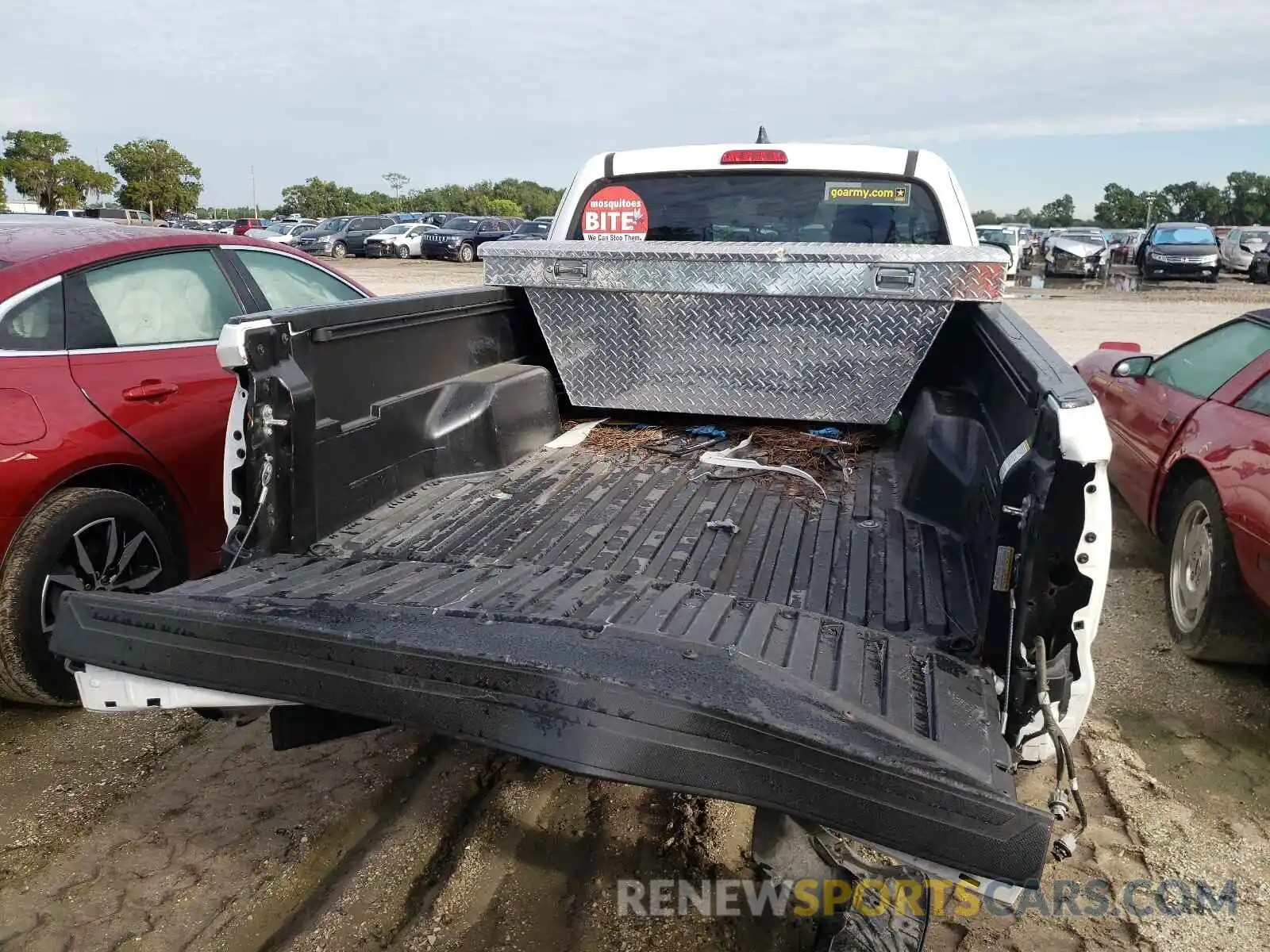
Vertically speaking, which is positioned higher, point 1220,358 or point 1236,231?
point 1236,231

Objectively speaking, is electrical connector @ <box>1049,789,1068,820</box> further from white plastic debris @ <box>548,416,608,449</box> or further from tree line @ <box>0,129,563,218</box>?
tree line @ <box>0,129,563,218</box>

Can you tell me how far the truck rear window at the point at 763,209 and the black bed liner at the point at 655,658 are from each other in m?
2.11

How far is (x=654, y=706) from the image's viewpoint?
1.63 meters

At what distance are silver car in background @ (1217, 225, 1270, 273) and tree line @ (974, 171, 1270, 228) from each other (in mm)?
24952

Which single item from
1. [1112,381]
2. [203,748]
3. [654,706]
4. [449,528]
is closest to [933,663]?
[654,706]

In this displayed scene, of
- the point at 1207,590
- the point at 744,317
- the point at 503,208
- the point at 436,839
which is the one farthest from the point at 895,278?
the point at 503,208

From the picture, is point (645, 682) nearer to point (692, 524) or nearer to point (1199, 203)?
point (692, 524)

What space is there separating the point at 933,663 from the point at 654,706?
2.81 ft

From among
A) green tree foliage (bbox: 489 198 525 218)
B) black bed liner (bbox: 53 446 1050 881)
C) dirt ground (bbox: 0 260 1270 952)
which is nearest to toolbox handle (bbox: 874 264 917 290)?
black bed liner (bbox: 53 446 1050 881)

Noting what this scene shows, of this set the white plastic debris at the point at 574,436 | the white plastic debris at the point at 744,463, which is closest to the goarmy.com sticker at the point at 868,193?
the white plastic debris at the point at 744,463

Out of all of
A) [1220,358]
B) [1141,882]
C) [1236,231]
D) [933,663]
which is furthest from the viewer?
[1236,231]

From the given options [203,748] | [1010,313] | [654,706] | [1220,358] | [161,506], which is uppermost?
[1010,313]

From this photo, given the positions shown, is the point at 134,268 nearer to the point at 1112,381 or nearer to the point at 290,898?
the point at 290,898

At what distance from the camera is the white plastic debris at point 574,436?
4.12m
